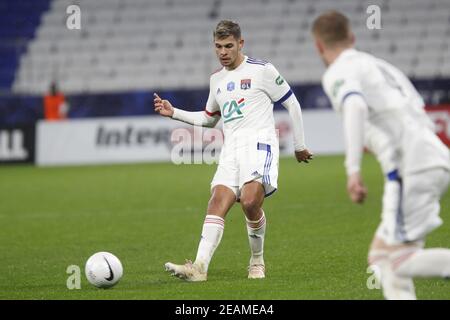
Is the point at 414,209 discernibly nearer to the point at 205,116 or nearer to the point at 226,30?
the point at 226,30

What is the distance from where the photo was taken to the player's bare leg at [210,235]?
795 centimetres

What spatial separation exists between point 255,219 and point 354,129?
293cm

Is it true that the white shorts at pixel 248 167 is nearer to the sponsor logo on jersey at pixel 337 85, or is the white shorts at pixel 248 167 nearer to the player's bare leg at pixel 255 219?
the player's bare leg at pixel 255 219

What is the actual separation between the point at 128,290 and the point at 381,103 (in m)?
2.84

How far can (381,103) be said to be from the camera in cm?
578

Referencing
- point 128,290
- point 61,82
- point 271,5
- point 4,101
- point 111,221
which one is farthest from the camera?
point 271,5

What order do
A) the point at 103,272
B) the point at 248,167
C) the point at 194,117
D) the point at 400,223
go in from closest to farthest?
the point at 400,223
the point at 103,272
the point at 248,167
the point at 194,117

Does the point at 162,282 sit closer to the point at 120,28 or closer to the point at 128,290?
the point at 128,290

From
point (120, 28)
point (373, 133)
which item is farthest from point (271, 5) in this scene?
point (373, 133)

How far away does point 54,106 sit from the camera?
80.4 ft

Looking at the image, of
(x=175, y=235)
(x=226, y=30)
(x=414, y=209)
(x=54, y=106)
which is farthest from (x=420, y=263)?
(x=54, y=106)

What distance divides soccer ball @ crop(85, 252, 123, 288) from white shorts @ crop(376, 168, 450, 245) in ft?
9.16

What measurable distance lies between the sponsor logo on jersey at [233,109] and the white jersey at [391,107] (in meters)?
2.60

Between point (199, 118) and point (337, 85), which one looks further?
point (199, 118)
